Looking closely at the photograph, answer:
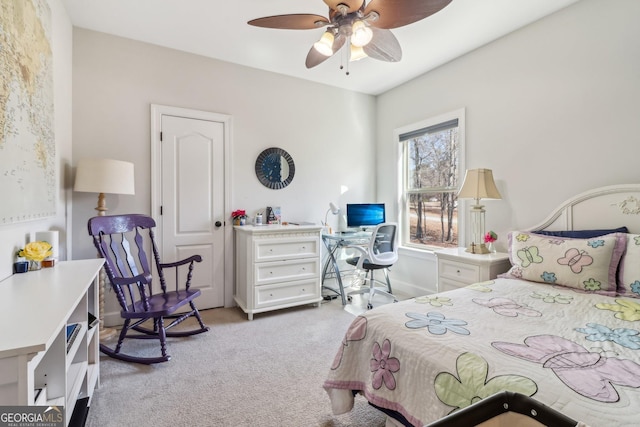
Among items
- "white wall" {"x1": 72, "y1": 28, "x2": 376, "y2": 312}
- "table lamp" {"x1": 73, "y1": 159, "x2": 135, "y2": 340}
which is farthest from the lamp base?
"table lamp" {"x1": 73, "y1": 159, "x2": 135, "y2": 340}

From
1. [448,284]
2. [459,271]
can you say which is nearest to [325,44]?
[459,271]

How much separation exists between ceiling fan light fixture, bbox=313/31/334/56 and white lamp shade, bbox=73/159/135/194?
190cm

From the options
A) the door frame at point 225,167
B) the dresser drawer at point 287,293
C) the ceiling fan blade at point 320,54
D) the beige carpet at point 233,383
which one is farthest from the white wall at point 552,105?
the door frame at point 225,167

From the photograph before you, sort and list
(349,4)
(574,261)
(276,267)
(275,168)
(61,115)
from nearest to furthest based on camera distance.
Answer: (349,4) → (574,261) → (61,115) → (276,267) → (275,168)

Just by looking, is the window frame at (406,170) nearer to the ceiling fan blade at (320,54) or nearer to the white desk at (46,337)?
the ceiling fan blade at (320,54)

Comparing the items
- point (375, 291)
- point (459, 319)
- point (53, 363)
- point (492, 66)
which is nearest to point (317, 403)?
point (459, 319)

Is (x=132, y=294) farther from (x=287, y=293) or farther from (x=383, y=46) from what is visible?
(x=383, y=46)

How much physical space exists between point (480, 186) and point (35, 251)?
10.6ft

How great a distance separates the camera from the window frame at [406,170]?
3.20m

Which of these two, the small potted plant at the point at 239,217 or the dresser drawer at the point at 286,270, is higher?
the small potted plant at the point at 239,217

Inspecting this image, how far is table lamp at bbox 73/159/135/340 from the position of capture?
7.72ft

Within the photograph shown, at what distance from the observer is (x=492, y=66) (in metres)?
2.90

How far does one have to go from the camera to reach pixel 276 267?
306 centimetres

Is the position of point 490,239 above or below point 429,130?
below
